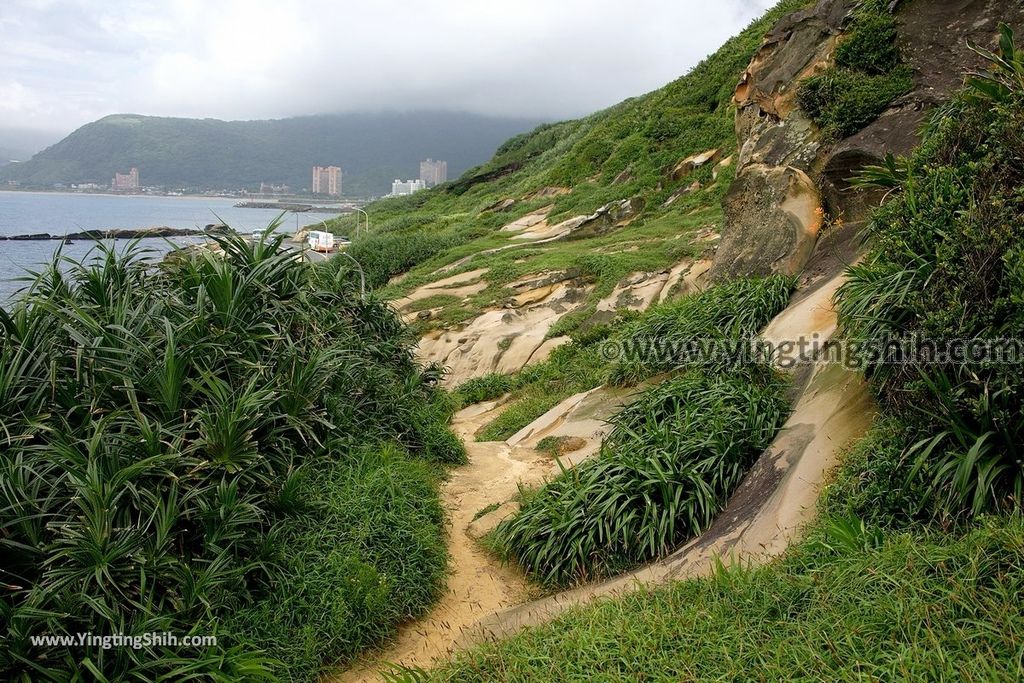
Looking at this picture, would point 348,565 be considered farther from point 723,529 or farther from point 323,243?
point 323,243

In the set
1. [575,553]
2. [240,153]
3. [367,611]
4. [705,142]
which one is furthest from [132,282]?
[240,153]

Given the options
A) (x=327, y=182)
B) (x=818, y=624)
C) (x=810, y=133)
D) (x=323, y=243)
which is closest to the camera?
(x=818, y=624)

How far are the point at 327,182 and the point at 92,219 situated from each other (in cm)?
10504

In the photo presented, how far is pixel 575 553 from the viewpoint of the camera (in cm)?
536

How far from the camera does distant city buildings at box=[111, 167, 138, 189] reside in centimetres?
10506

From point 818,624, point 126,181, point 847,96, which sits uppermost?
point 126,181

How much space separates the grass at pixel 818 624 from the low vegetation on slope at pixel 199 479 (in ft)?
4.44

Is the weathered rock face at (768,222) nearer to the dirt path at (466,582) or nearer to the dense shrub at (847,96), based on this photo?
the dense shrub at (847,96)

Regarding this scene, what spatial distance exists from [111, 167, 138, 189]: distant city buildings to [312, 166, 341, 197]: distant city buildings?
35.4 meters

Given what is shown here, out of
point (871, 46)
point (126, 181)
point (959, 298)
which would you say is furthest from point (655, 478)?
point (126, 181)

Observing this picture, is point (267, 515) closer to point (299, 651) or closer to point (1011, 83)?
point (299, 651)

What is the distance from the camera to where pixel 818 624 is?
11.0ft

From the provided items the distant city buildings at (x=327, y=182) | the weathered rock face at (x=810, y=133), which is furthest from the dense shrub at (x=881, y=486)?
the distant city buildings at (x=327, y=182)

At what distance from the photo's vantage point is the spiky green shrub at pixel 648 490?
5.28 meters
